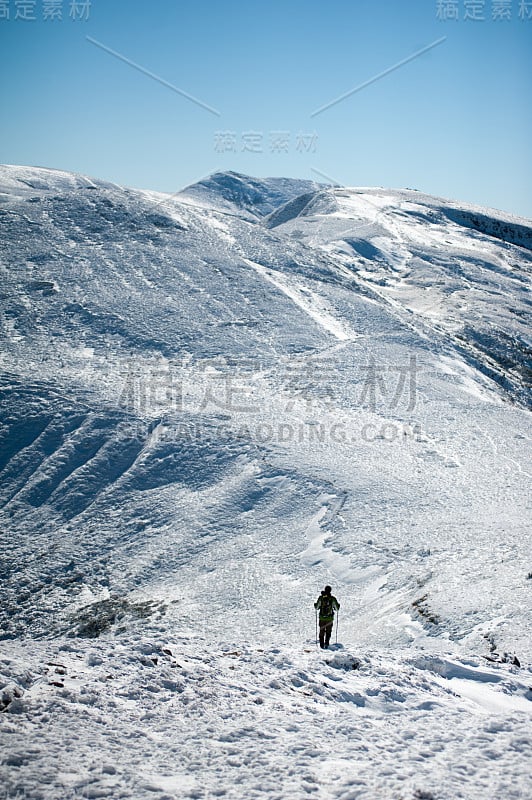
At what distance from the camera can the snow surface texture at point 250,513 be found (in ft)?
26.6

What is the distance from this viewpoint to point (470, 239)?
282 ft

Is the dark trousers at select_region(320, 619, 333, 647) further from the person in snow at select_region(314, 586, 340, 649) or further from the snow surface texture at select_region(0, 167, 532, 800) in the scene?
the snow surface texture at select_region(0, 167, 532, 800)

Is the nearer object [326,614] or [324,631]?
[326,614]

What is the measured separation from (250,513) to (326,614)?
12.1 m

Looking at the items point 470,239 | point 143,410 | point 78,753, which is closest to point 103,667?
→ point 78,753

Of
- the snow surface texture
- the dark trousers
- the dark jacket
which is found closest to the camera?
the snow surface texture

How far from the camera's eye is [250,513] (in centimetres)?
2516

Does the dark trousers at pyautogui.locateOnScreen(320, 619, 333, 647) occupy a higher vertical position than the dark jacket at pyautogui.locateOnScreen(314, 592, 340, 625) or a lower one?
lower

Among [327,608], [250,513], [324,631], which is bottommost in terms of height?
[250,513]

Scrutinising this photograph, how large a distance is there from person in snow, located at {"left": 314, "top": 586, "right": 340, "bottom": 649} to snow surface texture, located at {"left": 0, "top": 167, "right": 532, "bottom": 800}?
22.5 inches

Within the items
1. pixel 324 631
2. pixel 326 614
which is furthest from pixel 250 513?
pixel 326 614

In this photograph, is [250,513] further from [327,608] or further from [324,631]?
[327,608]

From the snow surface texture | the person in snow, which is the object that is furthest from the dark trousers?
the snow surface texture

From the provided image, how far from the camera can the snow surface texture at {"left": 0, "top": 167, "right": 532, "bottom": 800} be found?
8117mm
